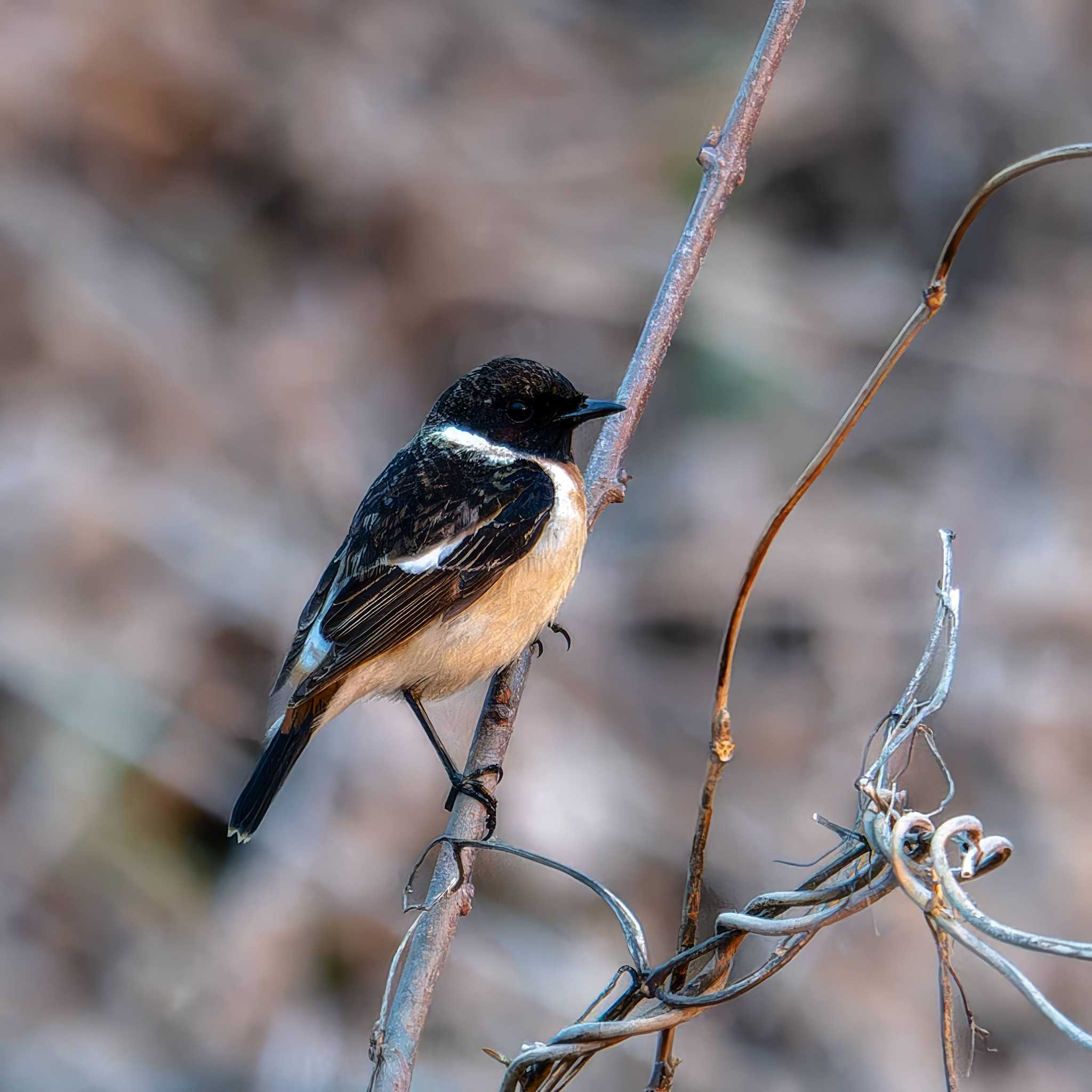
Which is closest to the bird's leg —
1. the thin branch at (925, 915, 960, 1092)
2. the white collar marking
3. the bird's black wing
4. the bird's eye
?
the bird's black wing

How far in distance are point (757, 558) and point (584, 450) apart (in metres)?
1.79

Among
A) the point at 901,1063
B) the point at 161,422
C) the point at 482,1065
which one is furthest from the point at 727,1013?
the point at 161,422

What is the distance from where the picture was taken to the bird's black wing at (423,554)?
11.3ft

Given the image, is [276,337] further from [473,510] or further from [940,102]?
[940,102]

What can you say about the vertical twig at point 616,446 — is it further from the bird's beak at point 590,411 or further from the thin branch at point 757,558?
the thin branch at point 757,558

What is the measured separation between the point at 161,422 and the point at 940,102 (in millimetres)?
5056

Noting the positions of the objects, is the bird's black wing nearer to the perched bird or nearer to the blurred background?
the perched bird

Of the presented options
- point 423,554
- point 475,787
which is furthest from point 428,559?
point 475,787

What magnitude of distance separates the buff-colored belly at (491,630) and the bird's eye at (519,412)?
32 cm

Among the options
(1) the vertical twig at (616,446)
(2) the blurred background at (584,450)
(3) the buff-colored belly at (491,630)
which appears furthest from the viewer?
→ (2) the blurred background at (584,450)

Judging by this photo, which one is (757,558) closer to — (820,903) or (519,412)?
(820,903)

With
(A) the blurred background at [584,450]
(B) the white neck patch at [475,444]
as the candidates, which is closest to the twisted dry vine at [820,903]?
(A) the blurred background at [584,450]

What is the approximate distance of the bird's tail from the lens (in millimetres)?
3156

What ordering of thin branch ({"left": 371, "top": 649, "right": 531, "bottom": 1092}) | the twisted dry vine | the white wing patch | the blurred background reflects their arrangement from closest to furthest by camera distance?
the twisted dry vine
thin branch ({"left": 371, "top": 649, "right": 531, "bottom": 1092})
the white wing patch
the blurred background
